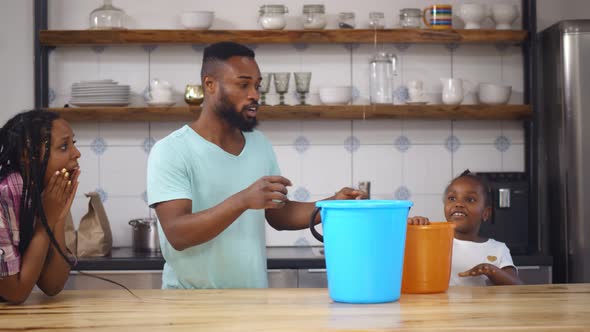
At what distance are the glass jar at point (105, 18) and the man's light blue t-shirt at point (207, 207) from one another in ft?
5.84

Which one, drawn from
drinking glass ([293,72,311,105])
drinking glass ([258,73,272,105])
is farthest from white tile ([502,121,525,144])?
drinking glass ([258,73,272,105])

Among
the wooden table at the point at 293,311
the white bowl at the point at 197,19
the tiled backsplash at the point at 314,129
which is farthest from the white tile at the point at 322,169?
the wooden table at the point at 293,311

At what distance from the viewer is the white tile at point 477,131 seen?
13.5ft

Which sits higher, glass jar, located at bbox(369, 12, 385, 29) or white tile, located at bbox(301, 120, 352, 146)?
glass jar, located at bbox(369, 12, 385, 29)

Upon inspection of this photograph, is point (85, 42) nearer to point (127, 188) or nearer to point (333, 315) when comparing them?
point (127, 188)

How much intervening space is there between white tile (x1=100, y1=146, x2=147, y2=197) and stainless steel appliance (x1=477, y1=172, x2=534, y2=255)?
1.68 m

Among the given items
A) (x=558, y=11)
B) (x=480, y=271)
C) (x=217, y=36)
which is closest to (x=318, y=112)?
(x=217, y=36)

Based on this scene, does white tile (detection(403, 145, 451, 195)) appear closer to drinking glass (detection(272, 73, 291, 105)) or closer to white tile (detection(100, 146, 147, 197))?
drinking glass (detection(272, 73, 291, 105))

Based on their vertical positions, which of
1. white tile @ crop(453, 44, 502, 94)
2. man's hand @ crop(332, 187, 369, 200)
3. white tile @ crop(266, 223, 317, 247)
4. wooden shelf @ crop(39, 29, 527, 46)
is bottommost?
white tile @ crop(266, 223, 317, 247)

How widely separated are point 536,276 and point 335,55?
1417mm

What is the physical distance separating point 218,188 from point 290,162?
1.83m

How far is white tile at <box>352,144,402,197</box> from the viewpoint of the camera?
161 inches

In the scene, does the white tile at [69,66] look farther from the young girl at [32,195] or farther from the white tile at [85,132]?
the young girl at [32,195]

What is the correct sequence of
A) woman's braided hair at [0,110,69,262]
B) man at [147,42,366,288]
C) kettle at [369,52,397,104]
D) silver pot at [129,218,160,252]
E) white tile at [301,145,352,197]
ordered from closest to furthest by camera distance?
woman's braided hair at [0,110,69,262] → man at [147,42,366,288] → silver pot at [129,218,160,252] → kettle at [369,52,397,104] → white tile at [301,145,352,197]
